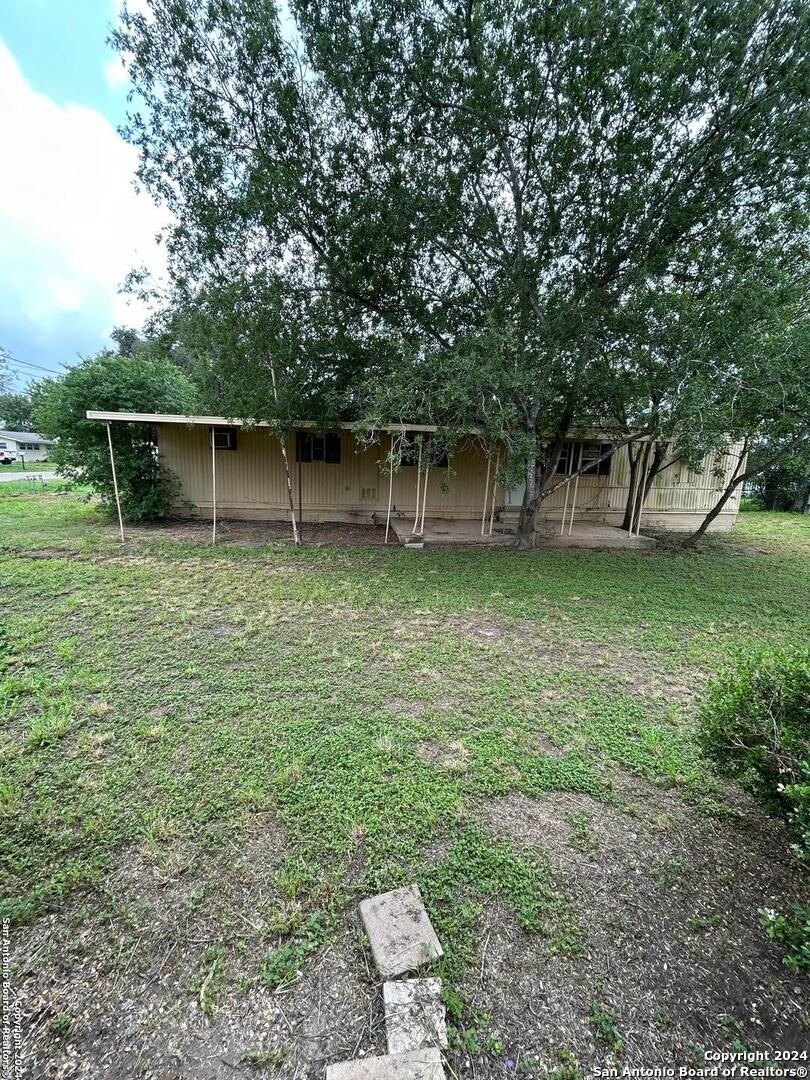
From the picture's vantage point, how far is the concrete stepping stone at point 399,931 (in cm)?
153

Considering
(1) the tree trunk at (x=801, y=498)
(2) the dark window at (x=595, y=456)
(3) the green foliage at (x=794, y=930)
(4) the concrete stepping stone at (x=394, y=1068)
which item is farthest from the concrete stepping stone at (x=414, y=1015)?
(1) the tree trunk at (x=801, y=498)

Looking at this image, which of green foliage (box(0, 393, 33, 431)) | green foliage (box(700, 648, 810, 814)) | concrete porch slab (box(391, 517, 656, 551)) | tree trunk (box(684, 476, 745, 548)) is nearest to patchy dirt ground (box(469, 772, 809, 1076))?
green foliage (box(700, 648, 810, 814))

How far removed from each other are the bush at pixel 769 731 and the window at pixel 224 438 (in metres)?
10.0

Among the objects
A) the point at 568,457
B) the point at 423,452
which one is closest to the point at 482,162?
the point at 423,452

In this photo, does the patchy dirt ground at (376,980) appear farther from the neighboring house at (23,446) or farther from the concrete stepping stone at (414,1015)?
the neighboring house at (23,446)

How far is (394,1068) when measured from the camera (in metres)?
1.26

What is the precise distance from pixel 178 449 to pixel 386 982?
10.4 m

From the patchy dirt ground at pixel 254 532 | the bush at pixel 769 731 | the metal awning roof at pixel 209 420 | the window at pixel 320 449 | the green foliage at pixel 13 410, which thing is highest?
the green foliage at pixel 13 410

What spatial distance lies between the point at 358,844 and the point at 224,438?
31.6 ft

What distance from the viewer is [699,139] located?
6.01 m

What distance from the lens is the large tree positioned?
5.62 meters

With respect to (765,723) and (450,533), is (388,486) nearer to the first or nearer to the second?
(450,533)

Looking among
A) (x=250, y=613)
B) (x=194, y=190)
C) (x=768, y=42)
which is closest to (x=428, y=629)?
(x=250, y=613)

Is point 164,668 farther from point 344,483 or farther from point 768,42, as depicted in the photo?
point 768,42
